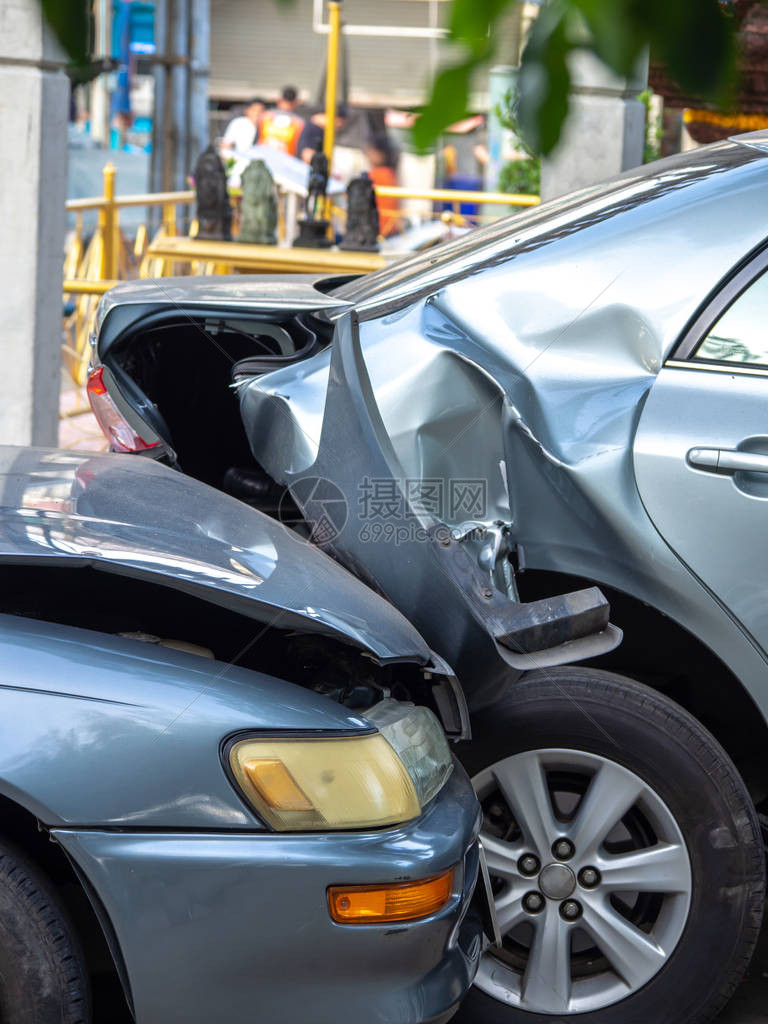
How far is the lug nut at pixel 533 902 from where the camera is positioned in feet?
8.47

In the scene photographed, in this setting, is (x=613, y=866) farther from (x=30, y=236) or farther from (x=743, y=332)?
(x=30, y=236)

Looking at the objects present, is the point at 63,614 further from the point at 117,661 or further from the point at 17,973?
the point at 17,973

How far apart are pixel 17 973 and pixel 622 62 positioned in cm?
162

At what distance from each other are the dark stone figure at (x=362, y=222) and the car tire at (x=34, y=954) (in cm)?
613

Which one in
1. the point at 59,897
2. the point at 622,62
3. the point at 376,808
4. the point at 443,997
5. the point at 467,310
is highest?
the point at 622,62

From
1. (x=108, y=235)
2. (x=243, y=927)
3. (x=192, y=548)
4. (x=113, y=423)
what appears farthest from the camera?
(x=108, y=235)

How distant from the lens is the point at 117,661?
6.71 feet

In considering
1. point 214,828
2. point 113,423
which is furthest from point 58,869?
point 113,423

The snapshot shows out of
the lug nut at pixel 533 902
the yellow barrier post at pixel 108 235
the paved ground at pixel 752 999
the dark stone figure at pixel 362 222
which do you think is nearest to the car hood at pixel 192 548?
the lug nut at pixel 533 902

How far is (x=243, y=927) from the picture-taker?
6.36 ft

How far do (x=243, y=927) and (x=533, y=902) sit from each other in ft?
2.76

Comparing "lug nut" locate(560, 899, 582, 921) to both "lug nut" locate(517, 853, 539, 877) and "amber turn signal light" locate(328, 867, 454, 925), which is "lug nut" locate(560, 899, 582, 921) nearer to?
"lug nut" locate(517, 853, 539, 877)

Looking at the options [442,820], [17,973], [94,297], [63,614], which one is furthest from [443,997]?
[94,297]

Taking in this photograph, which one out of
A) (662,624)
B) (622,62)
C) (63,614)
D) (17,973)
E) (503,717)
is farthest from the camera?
(662,624)
